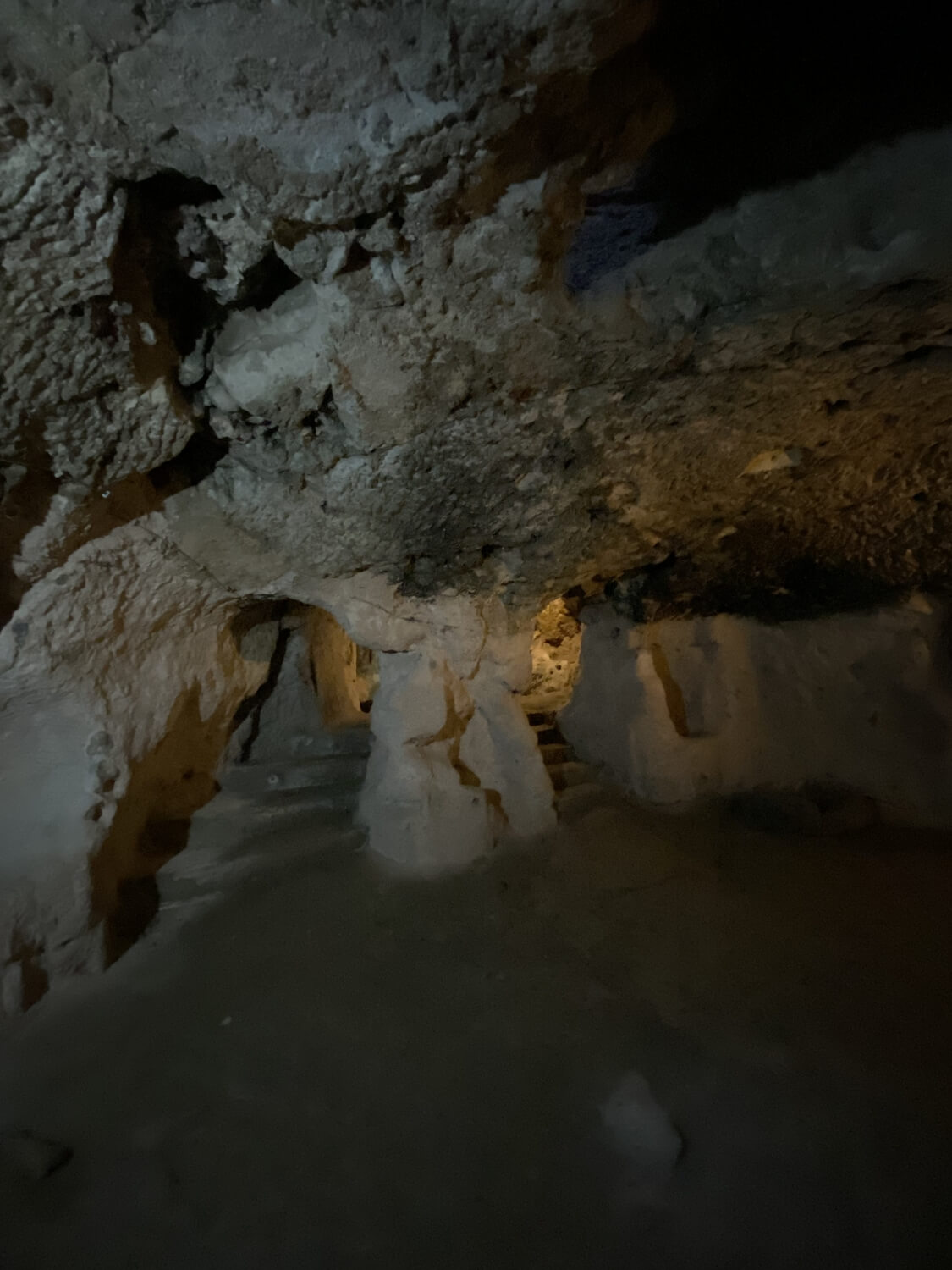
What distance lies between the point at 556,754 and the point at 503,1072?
115 inches

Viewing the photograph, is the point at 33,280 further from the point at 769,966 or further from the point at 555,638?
the point at 555,638

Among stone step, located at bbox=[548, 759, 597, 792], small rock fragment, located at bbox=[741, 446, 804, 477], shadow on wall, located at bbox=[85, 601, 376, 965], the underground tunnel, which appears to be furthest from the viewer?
stone step, located at bbox=[548, 759, 597, 792]

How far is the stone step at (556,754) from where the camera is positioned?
482cm

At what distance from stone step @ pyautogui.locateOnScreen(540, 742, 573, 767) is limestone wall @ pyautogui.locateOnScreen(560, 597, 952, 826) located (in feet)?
0.52

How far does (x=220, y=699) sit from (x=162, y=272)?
244 centimetres

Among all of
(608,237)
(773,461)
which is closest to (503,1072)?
(773,461)

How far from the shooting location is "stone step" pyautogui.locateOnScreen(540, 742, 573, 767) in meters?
4.82

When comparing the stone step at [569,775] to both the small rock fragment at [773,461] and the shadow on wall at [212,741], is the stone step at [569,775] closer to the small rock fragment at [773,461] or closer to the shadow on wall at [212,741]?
the shadow on wall at [212,741]

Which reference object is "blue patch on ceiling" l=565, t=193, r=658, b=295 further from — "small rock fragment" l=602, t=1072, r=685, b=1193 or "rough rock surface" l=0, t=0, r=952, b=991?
"small rock fragment" l=602, t=1072, r=685, b=1193

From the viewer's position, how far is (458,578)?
3.34 m

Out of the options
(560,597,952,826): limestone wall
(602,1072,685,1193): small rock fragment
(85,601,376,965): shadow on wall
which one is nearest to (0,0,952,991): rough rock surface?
(85,601,376,965): shadow on wall

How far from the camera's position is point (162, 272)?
73.4 inches

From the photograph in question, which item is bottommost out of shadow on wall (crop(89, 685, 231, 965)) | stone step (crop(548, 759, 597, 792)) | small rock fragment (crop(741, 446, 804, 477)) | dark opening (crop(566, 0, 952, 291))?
stone step (crop(548, 759, 597, 792))

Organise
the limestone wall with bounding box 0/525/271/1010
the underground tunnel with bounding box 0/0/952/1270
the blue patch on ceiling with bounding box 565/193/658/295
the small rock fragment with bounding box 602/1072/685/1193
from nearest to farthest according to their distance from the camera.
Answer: the underground tunnel with bounding box 0/0/952/1270, the small rock fragment with bounding box 602/1072/685/1193, the blue patch on ceiling with bounding box 565/193/658/295, the limestone wall with bounding box 0/525/271/1010
